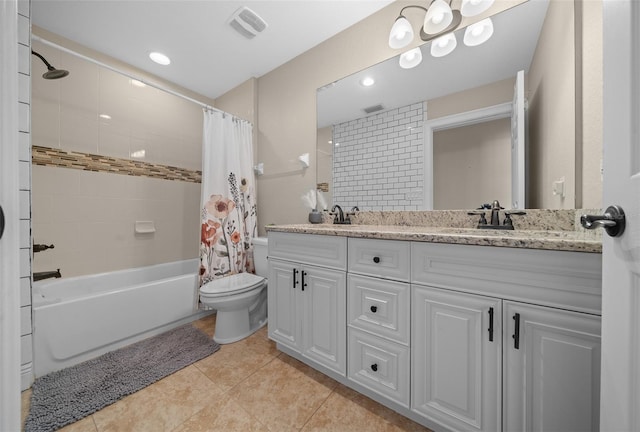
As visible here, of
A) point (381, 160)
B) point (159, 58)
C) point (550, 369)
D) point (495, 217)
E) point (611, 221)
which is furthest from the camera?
point (159, 58)

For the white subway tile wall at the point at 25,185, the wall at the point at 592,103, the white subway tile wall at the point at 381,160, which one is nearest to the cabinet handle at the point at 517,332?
the wall at the point at 592,103

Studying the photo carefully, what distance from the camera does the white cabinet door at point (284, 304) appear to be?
4.66 feet

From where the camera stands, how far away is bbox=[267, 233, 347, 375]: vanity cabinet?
4.08 ft

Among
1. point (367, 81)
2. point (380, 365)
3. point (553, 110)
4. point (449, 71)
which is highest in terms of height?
point (367, 81)

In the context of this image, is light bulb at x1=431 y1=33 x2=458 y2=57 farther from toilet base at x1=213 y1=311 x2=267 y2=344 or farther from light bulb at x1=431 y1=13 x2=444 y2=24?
toilet base at x1=213 y1=311 x2=267 y2=344

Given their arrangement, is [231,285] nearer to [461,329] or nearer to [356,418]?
[356,418]

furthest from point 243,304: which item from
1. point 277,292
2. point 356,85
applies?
point 356,85

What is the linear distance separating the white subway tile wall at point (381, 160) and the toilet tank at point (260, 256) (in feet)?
2.59

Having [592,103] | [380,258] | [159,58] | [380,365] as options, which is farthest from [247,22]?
[380,365]

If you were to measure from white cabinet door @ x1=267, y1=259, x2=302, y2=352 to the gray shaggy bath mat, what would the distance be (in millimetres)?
508

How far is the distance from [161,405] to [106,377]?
1.51 ft

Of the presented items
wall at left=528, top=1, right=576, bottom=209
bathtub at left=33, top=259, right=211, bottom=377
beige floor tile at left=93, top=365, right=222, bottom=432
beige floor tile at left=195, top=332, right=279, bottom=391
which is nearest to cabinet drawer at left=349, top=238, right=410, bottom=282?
wall at left=528, top=1, right=576, bottom=209

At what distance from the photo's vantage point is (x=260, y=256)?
2.16 m

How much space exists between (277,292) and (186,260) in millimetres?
1617
